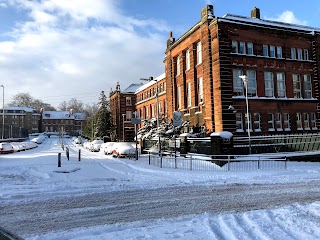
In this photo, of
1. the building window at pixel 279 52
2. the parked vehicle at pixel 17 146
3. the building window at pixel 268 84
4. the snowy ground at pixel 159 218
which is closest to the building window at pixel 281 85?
the building window at pixel 268 84

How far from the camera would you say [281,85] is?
107ft

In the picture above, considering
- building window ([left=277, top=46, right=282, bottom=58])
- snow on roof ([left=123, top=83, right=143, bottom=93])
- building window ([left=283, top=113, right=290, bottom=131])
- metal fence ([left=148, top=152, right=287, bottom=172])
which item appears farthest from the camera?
snow on roof ([left=123, top=83, right=143, bottom=93])

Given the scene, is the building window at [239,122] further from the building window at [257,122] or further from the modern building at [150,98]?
the modern building at [150,98]

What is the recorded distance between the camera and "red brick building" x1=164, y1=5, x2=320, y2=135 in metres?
29.5

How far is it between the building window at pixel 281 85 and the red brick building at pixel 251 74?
0.10 m

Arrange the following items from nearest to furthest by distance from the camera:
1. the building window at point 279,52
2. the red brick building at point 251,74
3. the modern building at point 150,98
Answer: the red brick building at point 251,74
the building window at point 279,52
the modern building at point 150,98

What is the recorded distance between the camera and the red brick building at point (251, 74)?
29.5 metres

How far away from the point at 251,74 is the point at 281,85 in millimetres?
3905

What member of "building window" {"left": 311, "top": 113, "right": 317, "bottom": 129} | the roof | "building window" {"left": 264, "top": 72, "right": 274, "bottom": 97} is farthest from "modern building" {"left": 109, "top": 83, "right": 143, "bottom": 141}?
the roof

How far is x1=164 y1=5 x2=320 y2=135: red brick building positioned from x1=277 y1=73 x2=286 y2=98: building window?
102 mm

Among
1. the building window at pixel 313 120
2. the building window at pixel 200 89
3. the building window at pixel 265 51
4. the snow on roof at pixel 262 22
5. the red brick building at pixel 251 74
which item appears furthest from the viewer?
the building window at pixel 200 89

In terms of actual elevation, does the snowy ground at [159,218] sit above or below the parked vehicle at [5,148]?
below

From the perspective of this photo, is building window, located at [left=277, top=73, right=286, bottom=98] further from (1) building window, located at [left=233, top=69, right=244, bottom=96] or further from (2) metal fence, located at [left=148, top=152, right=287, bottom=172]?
(2) metal fence, located at [left=148, top=152, right=287, bottom=172]

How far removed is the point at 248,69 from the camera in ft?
101
